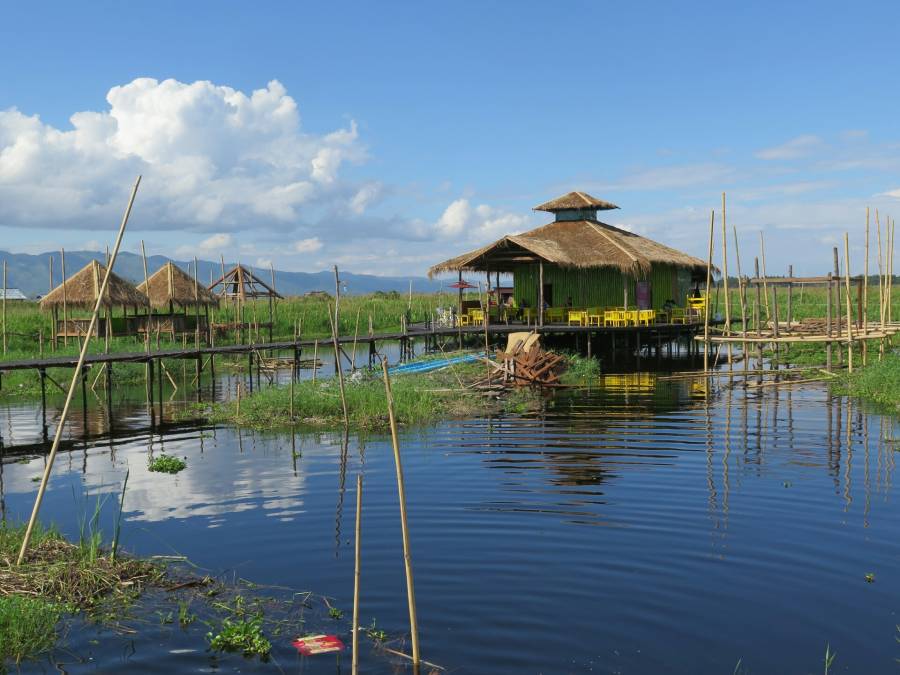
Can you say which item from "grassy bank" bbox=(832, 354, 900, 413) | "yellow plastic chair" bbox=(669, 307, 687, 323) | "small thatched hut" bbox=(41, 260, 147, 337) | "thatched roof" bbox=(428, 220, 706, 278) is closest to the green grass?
"grassy bank" bbox=(832, 354, 900, 413)

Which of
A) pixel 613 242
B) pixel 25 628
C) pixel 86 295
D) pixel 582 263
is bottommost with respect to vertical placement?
pixel 25 628

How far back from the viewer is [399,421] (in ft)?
59.8

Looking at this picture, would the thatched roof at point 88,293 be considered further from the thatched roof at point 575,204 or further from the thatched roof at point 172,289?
the thatched roof at point 575,204

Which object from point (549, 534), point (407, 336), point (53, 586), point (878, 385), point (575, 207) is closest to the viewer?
point (53, 586)

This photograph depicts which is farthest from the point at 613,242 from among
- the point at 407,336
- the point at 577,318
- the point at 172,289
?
the point at 172,289

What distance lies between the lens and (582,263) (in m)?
A: 32.6

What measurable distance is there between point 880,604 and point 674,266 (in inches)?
1197

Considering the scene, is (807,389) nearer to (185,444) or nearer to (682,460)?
(682,460)

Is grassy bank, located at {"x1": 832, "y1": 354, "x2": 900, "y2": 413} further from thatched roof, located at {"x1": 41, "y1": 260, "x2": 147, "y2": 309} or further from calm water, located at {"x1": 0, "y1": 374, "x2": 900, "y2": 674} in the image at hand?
thatched roof, located at {"x1": 41, "y1": 260, "x2": 147, "y2": 309}

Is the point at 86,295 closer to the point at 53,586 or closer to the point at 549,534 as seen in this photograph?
the point at 53,586

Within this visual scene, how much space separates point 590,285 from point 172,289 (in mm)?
16308

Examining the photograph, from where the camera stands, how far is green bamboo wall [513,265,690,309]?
34625mm

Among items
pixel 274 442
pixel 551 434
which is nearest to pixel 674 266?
pixel 551 434

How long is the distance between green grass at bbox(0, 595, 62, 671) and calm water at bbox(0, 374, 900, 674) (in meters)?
0.25
